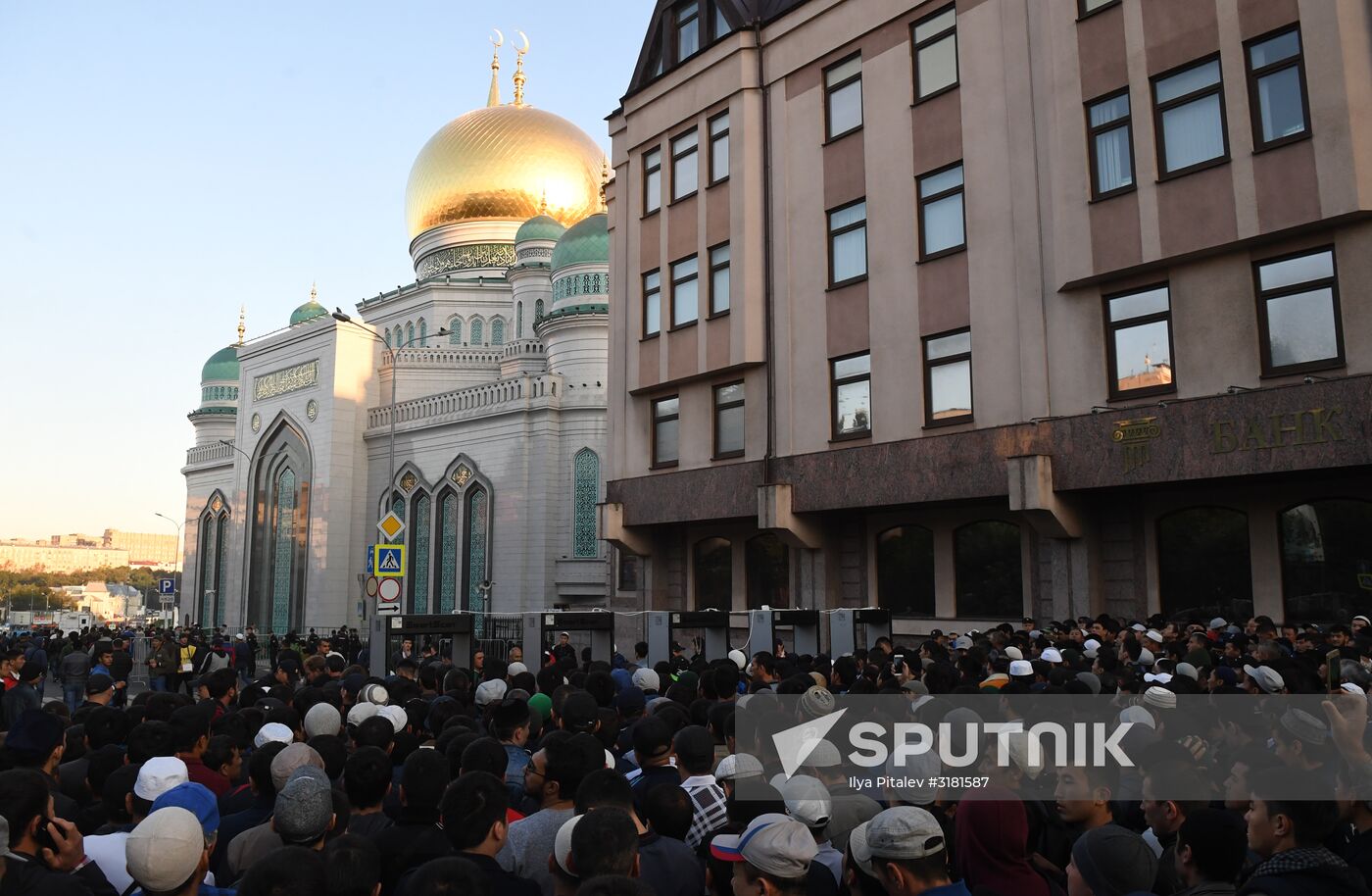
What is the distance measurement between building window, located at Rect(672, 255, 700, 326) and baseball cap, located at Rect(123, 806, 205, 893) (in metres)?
17.6

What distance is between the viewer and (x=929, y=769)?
4980 mm

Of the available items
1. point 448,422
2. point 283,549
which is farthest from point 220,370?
point 448,422

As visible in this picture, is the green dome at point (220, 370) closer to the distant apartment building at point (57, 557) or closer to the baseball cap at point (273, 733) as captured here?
the baseball cap at point (273, 733)

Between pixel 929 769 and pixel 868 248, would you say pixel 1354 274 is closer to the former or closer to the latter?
pixel 868 248

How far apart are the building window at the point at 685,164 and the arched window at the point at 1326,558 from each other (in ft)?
39.9

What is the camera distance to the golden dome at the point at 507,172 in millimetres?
49156

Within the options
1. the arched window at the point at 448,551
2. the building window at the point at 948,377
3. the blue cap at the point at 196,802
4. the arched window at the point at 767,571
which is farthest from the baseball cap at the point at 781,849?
the arched window at the point at 448,551

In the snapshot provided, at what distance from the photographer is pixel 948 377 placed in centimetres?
1681

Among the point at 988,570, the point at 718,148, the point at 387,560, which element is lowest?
the point at 988,570

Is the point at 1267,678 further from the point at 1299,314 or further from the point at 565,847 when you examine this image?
the point at 1299,314

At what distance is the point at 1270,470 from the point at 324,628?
110ft

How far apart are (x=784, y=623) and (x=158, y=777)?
37.8 feet

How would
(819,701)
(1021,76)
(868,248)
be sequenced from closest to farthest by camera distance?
(819,701) → (1021,76) → (868,248)

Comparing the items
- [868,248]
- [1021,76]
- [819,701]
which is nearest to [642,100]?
[868,248]
